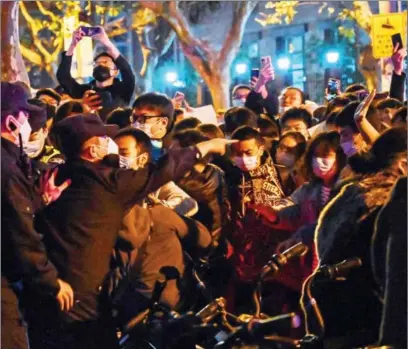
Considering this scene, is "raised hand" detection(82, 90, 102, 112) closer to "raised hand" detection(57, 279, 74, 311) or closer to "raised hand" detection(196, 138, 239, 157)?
"raised hand" detection(196, 138, 239, 157)

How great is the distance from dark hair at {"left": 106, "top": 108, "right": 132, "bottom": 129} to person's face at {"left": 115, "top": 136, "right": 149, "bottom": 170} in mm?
753

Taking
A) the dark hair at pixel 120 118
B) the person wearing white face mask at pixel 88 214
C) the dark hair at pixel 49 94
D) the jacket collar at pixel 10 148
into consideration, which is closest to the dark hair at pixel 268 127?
the dark hair at pixel 120 118

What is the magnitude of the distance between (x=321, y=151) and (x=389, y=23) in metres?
2.39

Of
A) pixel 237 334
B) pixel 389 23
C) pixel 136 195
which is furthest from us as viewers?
pixel 389 23

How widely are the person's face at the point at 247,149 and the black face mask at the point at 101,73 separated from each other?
3.74 ft

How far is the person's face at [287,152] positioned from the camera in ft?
25.1

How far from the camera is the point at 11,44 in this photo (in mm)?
10289

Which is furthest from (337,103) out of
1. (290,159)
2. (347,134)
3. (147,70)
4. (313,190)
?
(147,70)

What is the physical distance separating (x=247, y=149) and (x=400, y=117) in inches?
49.8

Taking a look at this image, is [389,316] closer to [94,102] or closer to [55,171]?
[55,171]

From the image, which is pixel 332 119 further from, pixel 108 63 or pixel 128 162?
pixel 108 63

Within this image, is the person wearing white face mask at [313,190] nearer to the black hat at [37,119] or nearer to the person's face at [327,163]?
the person's face at [327,163]

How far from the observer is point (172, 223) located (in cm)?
674

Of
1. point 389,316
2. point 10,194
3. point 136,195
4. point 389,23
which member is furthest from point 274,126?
point 389,316
